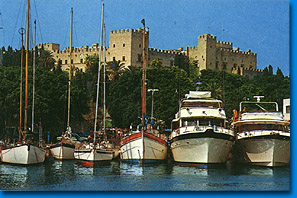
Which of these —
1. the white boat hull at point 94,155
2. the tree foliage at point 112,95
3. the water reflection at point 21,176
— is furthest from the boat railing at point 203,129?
the water reflection at point 21,176

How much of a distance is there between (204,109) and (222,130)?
2.74 ft

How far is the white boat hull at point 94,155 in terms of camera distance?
16.5m

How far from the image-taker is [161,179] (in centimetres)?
1134

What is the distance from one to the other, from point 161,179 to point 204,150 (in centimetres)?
305

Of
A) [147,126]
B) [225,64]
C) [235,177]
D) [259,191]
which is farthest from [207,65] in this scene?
[259,191]

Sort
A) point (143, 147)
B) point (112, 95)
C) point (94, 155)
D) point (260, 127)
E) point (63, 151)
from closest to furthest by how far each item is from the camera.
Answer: point (260, 127) → point (143, 147) → point (94, 155) → point (63, 151) → point (112, 95)

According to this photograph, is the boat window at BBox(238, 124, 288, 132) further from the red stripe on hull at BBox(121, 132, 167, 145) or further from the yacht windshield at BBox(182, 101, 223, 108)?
the red stripe on hull at BBox(121, 132, 167, 145)

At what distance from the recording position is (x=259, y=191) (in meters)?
8.69

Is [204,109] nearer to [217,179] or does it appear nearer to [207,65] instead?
[217,179]

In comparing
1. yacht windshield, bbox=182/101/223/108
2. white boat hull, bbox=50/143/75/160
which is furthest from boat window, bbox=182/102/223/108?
white boat hull, bbox=50/143/75/160

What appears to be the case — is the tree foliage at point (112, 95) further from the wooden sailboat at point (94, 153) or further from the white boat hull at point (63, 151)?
the white boat hull at point (63, 151)

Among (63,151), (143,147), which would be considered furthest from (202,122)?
(63,151)

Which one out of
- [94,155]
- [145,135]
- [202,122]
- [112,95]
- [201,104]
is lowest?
[94,155]

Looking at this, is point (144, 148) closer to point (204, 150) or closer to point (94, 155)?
point (94, 155)
